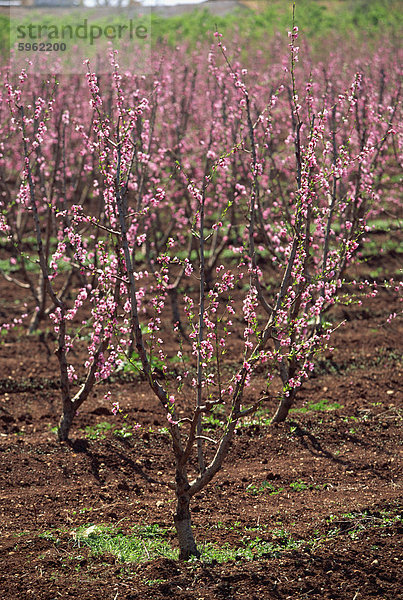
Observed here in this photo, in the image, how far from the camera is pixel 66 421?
30.9ft

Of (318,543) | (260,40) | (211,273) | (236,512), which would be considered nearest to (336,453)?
(236,512)

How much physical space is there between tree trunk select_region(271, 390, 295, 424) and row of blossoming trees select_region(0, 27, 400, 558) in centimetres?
3

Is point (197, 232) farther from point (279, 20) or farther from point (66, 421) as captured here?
point (279, 20)

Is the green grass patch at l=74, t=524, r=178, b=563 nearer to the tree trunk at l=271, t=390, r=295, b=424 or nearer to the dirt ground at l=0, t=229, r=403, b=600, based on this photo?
the dirt ground at l=0, t=229, r=403, b=600

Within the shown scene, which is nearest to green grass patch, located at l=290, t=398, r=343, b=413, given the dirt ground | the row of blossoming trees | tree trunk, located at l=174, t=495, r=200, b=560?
the dirt ground

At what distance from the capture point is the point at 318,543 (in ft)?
21.2

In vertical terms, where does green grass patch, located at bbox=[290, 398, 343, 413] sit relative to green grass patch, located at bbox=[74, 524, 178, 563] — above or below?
below

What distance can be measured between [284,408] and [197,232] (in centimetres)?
583

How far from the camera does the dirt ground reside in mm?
5836

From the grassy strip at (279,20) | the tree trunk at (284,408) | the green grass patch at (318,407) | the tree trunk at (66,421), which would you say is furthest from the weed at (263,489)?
the grassy strip at (279,20)

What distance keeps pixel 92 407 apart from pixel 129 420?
0.93m

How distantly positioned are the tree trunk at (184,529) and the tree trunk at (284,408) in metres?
3.45

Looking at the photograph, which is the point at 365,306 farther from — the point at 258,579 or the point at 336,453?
the point at 258,579

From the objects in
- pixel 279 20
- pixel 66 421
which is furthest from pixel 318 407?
pixel 279 20
